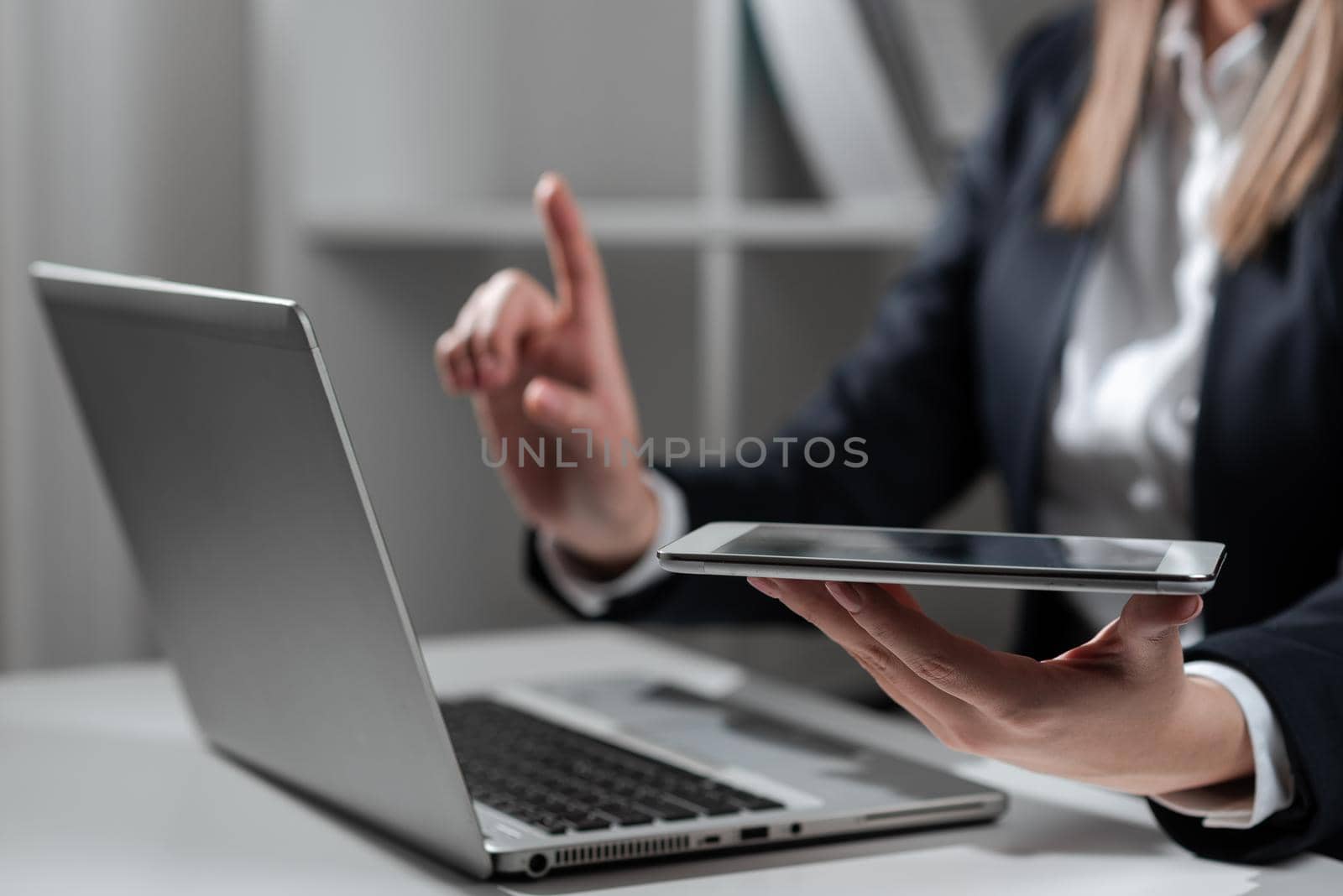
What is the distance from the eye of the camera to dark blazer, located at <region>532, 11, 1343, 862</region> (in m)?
0.88

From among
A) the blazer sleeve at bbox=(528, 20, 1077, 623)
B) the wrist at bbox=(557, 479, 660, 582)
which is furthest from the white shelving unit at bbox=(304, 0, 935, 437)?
the wrist at bbox=(557, 479, 660, 582)

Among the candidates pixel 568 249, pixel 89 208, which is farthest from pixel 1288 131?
pixel 89 208

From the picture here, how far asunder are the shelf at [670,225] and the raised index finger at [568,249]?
0.36 m

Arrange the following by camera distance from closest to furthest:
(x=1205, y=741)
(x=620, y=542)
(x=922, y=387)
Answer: (x=1205, y=741) → (x=620, y=542) → (x=922, y=387)

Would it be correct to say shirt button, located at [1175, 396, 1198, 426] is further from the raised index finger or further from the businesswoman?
the raised index finger

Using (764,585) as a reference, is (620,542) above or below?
below

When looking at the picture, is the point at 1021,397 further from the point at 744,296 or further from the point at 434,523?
the point at 434,523

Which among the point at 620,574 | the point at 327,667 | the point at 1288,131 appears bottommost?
the point at 620,574

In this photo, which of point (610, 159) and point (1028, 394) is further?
point (610, 159)

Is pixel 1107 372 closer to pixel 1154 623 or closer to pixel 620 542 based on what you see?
pixel 620 542

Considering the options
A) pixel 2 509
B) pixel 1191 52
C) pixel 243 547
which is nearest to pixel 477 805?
pixel 243 547

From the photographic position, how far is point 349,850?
56cm

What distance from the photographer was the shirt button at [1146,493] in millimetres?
949

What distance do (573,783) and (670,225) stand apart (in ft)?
2.27
